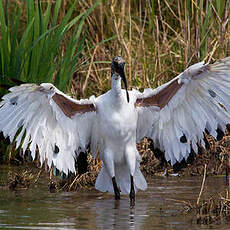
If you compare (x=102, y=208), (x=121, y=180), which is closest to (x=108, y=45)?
(x=121, y=180)

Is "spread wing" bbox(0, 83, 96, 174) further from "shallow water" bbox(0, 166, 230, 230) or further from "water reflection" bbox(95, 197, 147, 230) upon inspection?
"water reflection" bbox(95, 197, 147, 230)

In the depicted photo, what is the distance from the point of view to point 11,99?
6.23m

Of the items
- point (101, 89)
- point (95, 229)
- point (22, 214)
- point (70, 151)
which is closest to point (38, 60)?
point (101, 89)

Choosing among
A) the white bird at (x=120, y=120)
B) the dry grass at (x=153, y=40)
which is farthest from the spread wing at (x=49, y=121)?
the dry grass at (x=153, y=40)

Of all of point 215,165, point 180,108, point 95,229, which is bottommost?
point 95,229

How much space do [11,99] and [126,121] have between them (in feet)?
3.43

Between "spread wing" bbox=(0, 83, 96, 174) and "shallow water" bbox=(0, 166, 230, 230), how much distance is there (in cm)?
40

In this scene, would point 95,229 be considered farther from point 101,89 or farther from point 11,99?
point 101,89

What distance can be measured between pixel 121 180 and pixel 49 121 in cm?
97

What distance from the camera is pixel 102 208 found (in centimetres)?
613

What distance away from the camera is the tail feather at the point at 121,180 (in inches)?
269

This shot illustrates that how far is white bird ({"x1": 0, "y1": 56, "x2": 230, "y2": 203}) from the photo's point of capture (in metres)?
6.29

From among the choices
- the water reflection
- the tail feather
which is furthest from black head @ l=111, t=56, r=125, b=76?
the water reflection

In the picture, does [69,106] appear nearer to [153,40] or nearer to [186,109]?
[186,109]
